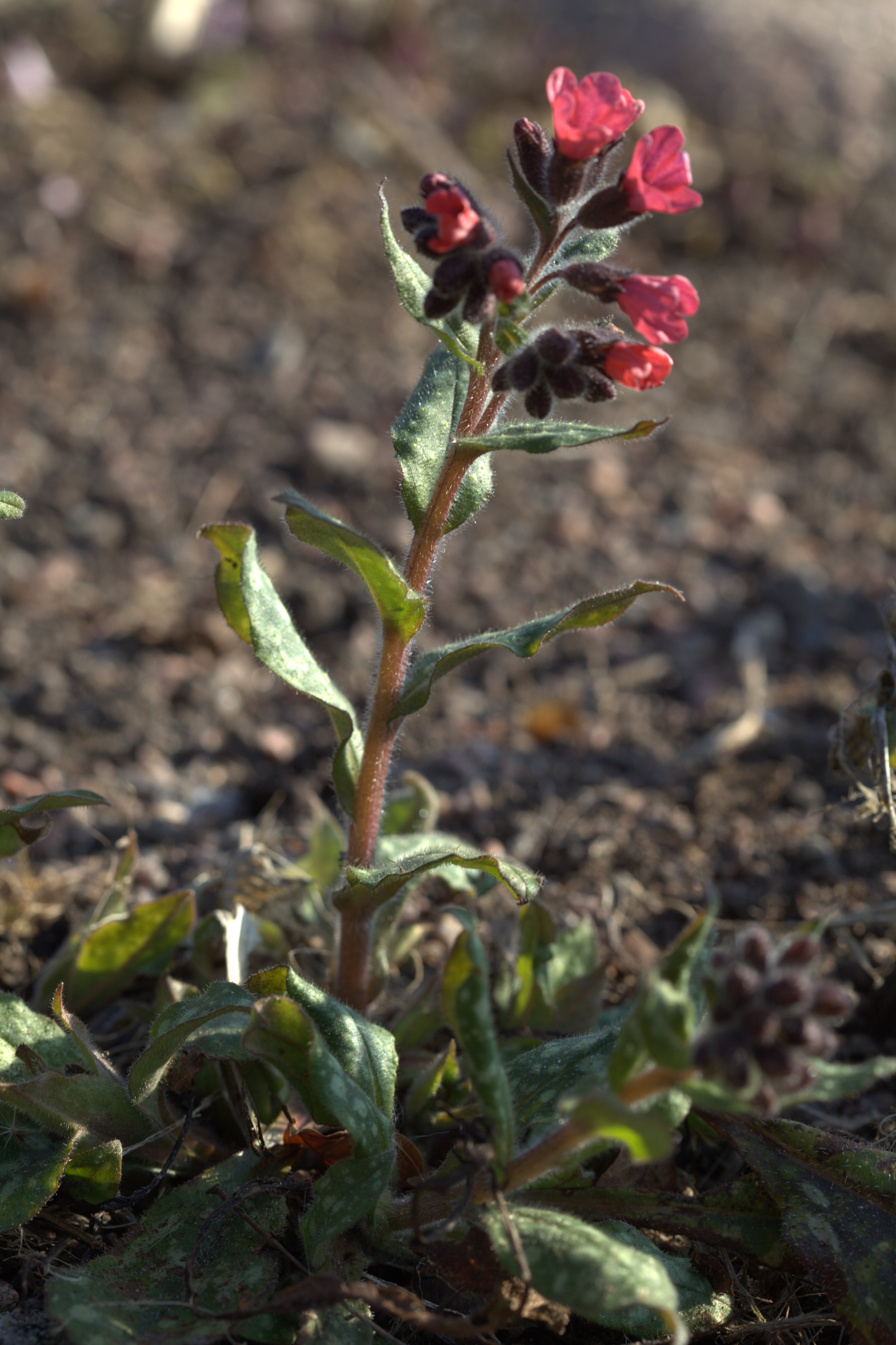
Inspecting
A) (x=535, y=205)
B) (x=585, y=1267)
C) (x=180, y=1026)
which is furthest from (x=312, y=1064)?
(x=535, y=205)

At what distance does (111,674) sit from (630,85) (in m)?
5.94

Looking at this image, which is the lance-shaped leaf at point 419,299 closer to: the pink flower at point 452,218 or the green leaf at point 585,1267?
the pink flower at point 452,218

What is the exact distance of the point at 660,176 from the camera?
1995mm

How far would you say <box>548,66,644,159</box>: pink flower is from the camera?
1955 millimetres

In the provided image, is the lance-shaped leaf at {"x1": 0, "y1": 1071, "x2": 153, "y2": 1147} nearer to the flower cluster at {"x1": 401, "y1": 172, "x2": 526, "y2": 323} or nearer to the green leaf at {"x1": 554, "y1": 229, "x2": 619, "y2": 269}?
the flower cluster at {"x1": 401, "y1": 172, "x2": 526, "y2": 323}

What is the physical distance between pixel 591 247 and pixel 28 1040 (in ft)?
6.58

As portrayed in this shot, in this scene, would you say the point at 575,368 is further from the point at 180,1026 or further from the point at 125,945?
the point at 125,945

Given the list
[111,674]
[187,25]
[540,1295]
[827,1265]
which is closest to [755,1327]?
[827,1265]

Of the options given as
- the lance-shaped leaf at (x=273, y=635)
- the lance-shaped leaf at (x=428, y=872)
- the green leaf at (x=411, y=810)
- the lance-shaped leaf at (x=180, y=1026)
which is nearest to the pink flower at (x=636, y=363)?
the lance-shaped leaf at (x=273, y=635)

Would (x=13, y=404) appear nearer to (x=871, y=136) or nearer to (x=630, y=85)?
(x=630, y=85)

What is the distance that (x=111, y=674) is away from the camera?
4.00 meters

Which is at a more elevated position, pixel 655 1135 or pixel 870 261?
pixel 870 261

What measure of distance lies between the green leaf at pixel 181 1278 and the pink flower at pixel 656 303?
1.78 meters

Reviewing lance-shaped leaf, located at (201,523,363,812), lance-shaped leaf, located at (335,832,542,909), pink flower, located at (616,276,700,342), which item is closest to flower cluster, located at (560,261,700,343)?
pink flower, located at (616,276,700,342)
